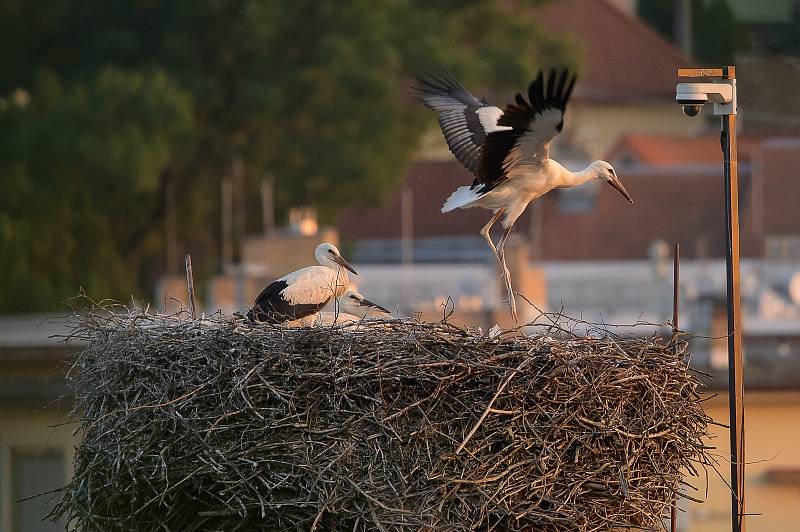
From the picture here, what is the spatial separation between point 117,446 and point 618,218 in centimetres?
2794

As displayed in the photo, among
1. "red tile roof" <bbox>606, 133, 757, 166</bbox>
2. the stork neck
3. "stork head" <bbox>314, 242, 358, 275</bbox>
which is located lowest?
"stork head" <bbox>314, 242, 358, 275</bbox>

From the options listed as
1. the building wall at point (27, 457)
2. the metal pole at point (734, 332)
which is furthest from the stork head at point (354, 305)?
the building wall at point (27, 457)

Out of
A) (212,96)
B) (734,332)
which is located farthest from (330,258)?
(212,96)

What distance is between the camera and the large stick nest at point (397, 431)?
844 centimetres

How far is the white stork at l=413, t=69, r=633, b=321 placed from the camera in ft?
30.9

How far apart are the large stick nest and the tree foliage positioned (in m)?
19.8

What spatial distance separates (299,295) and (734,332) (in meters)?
2.46

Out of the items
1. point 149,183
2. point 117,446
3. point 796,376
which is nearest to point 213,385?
point 117,446

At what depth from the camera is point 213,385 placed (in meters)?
8.77

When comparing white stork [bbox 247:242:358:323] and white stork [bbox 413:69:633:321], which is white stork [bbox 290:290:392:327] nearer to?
white stork [bbox 247:242:358:323]

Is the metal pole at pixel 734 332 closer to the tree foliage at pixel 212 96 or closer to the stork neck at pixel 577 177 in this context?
the stork neck at pixel 577 177

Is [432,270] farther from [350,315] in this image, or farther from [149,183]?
[350,315]

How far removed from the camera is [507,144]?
9922mm

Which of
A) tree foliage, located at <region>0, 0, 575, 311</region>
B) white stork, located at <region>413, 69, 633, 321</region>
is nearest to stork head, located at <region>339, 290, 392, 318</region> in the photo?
white stork, located at <region>413, 69, 633, 321</region>
